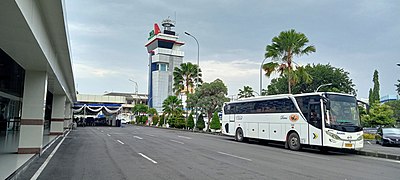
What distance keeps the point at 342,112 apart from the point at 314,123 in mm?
1581

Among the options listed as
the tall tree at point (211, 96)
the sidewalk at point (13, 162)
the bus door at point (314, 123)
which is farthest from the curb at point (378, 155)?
the tall tree at point (211, 96)

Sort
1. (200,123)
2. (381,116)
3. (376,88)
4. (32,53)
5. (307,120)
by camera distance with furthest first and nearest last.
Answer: (376,88)
(200,123)
(381,116)
(307,120)
(32,53)

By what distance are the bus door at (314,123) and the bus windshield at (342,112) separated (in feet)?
1.92

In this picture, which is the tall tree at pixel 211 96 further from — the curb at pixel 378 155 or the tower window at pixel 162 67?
the tower window at pixel 162 67

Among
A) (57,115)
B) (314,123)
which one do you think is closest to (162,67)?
(57,115)

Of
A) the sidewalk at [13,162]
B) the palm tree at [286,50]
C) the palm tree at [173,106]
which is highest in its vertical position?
the palm tree at [286,50]

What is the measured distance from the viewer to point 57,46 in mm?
12867

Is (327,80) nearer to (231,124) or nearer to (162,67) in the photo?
(231,124)

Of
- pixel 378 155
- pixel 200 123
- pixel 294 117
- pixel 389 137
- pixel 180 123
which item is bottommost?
pixel 378 155

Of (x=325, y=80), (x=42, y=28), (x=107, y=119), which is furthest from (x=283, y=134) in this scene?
(x=107, y=119)

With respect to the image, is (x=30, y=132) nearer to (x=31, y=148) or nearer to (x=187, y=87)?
A: (x=31, y=148)

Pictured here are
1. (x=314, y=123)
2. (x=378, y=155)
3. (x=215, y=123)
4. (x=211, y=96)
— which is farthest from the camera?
(x=211, y=96)

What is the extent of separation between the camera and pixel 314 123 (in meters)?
18.0

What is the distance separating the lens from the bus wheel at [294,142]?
1920cm
